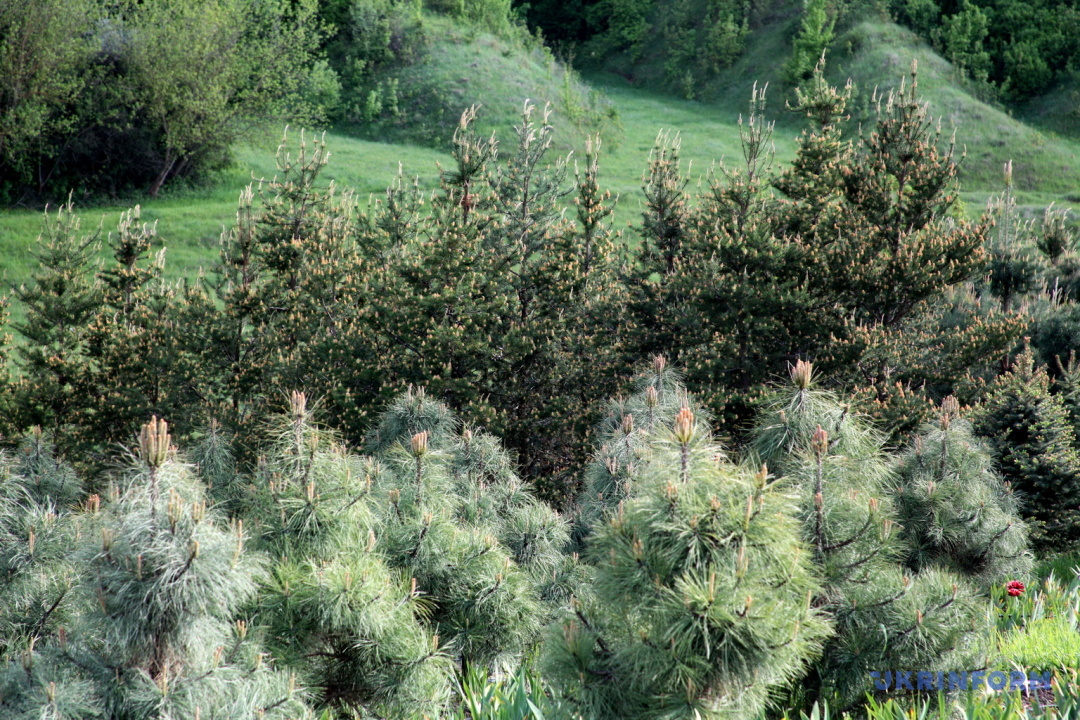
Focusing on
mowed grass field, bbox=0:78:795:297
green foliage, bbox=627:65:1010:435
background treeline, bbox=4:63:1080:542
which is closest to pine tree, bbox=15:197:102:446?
background treeline, bbox=4:63:1080:542

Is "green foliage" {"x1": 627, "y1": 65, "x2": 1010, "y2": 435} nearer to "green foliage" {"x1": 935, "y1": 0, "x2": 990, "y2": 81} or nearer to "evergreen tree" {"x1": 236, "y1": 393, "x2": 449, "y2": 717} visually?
"evergreen tree" {"x1": 236, "y1": 393, "x2": 449, "y2": 717}

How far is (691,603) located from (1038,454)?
24.0 feet

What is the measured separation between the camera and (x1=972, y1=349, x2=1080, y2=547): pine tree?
9.84 metres

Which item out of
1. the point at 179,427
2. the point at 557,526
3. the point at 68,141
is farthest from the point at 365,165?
the point at 557,526

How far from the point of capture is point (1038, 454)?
9.98 m

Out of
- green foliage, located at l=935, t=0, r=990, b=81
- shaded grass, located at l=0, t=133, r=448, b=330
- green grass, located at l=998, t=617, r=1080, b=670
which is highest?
green foliage, located at l=935, t=0, r=990, b=81

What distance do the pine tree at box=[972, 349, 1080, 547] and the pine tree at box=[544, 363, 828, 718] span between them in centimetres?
624

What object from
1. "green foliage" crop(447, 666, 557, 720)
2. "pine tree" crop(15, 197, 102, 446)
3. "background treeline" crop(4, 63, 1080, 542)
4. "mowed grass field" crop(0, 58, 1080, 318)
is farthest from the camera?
"mowed grass field" crop(0, 58, 1080, 318)

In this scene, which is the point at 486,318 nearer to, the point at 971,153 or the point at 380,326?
the point at 380,326

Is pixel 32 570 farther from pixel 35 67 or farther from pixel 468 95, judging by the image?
pixel 468 95

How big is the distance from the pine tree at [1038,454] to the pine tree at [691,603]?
6.24 m

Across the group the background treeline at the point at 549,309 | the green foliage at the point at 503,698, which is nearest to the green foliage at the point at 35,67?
the background treeline at the point at 549,309

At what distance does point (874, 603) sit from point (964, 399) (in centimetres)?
896

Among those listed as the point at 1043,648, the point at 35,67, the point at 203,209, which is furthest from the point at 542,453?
the point at 35,67
